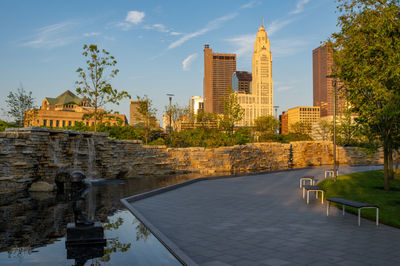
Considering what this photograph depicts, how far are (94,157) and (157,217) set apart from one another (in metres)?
12.2

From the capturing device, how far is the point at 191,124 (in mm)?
51750

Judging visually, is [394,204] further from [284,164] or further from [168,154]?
[284,164]

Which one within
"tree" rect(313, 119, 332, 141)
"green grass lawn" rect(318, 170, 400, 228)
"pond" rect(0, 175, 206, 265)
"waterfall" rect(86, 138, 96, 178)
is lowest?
"green grass lawn" rect(318, 170, 400, 228)

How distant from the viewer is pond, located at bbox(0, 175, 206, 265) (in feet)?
18.5

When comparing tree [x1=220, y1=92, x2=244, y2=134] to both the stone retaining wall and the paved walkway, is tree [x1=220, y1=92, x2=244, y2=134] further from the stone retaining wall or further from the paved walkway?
the paved walkway

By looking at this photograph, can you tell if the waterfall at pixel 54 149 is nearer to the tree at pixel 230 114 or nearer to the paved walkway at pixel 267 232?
the paved walkway at pixel 267 232

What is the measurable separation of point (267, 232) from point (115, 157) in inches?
678

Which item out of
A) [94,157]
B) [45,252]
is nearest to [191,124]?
[94,157]

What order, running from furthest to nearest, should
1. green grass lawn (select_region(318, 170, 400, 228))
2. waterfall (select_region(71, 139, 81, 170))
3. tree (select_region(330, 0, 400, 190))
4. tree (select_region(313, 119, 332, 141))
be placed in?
1. tree (select_region(313, 119, 332, 141))
2. waterfall (select_region(71, 139, 81, 170))
3. tree (select_region(330, 0, 400, 190))
4. green grass lawn (select_region(318, 170, 400, 228))

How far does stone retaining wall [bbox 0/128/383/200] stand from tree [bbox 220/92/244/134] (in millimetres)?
8304

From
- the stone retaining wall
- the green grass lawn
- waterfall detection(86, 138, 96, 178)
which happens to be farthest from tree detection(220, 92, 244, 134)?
the green grass lawn

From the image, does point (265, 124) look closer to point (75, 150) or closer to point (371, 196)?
point (75, 150)

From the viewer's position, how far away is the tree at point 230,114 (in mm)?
42500

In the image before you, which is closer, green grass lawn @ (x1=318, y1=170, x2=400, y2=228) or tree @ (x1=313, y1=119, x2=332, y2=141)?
green grass lawn @ (x1=318, y1=170, x2=400, y2=228)
